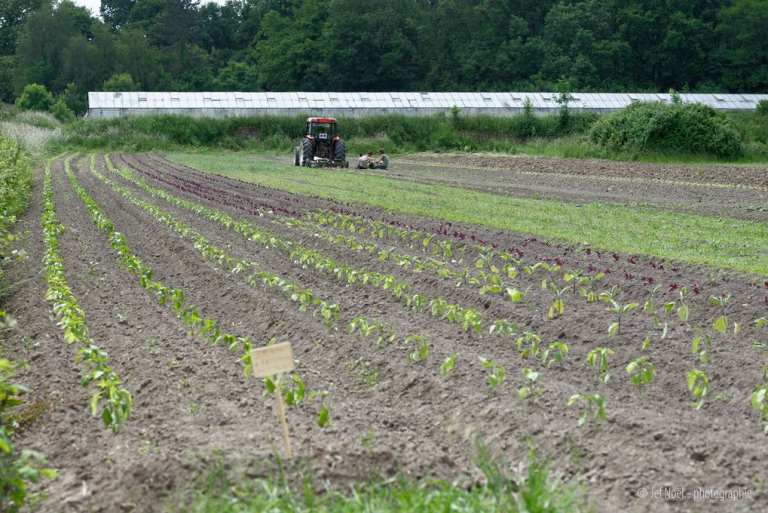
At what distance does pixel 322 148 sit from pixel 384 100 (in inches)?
792

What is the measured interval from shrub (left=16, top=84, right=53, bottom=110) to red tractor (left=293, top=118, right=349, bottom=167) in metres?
A: 40.2

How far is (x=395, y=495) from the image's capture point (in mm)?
4234

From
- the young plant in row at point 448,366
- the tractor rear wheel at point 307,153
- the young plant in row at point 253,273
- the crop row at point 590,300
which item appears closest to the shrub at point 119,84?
the tractor rear wheel at point 307,153

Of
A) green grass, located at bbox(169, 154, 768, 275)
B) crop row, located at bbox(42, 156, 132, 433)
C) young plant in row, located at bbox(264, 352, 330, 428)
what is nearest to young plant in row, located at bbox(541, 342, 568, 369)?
young plant in row, located at bbox(264, 352, 330, 428)

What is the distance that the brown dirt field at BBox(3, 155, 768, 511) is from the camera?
4.56m

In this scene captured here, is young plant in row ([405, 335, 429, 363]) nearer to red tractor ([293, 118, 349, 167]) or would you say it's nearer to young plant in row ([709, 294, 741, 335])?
young plant in row ([709, 294, 741, 335])

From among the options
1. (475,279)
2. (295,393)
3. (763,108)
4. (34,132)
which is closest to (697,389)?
(295,393)

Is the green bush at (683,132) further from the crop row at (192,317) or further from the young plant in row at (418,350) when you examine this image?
the young plant in row at (418,350)

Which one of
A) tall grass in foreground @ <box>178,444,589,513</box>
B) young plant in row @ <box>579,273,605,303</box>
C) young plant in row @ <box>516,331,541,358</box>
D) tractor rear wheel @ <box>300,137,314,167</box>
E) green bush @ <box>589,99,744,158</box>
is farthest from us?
green bush @ <box>589,99,744,158</box>

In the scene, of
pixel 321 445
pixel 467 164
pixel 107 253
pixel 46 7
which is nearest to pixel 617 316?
pixel 321 445

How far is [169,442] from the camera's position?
16.6ft

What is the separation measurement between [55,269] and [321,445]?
578 centimetres

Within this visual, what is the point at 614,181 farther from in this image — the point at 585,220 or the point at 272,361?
the point at 272,361

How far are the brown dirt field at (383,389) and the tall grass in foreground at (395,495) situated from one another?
127mm
